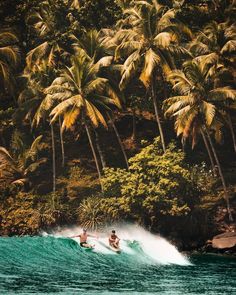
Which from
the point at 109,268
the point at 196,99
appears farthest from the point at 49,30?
the point at 109,268

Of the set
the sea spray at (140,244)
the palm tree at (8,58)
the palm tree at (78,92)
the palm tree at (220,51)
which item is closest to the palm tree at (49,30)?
the palm tree at (8,58)

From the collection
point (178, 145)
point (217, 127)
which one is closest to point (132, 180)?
point (217, 127)

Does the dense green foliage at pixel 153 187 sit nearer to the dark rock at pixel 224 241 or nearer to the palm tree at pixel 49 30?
the dark rock at pixel 224 241

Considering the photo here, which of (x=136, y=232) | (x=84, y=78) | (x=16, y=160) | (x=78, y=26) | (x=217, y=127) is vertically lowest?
(x=136, y=232)

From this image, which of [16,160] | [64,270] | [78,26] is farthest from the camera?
[78,26]

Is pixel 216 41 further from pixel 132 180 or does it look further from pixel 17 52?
pixel 17 52

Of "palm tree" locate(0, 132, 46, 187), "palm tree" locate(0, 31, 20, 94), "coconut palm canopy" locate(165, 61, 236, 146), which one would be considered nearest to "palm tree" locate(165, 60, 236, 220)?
"coconut palm canopy" locate(165, 61, 236, 146)
